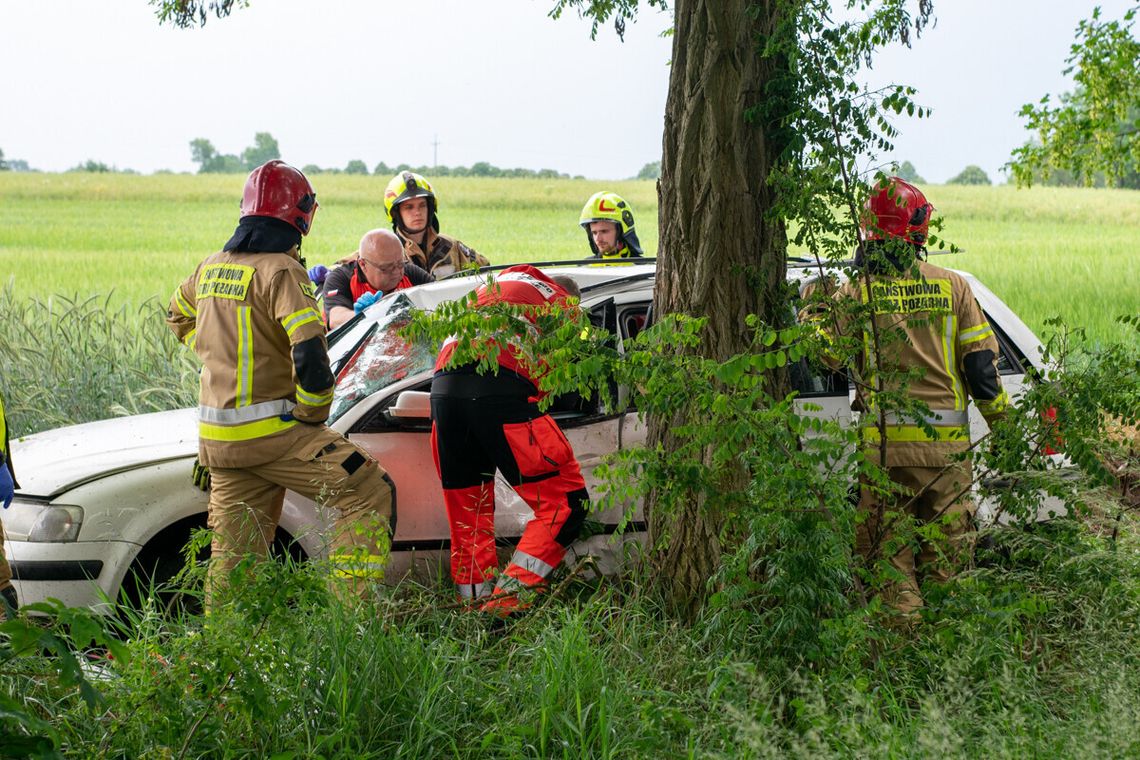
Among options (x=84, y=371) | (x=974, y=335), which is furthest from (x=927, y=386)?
(x=84, y=371)

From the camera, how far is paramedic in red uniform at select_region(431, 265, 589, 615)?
170 inches

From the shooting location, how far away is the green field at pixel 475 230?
16734mm

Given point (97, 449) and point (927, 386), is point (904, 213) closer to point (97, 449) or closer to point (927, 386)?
point (927, 386)

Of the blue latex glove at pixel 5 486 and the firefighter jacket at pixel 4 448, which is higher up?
the firefighter jacket at pixel 4 448

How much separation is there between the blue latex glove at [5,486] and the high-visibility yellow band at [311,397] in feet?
3.38

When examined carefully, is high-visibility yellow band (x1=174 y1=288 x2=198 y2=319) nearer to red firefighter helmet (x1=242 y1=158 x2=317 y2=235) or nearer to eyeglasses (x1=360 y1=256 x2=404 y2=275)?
red firefighter helmet (x1=242 y1=158 x2=317 y2=235)

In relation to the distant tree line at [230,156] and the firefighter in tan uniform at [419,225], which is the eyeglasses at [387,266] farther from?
the distant tree line at [230,156]

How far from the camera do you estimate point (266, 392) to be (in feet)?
14.0

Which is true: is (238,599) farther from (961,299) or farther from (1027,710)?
(961,299)

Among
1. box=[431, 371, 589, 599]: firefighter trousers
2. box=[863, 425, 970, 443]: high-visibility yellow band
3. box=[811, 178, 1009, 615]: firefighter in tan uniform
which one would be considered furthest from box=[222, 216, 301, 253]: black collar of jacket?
box=[863, 425, 970, 443]: high-visibility yellow band

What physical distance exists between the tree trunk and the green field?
20.1ft

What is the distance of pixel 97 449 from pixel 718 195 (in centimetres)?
267

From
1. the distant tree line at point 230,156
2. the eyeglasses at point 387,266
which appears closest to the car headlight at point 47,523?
the eyeglasses at point 387,266

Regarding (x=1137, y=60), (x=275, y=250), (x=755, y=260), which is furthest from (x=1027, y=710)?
(x=1137, y=60)
